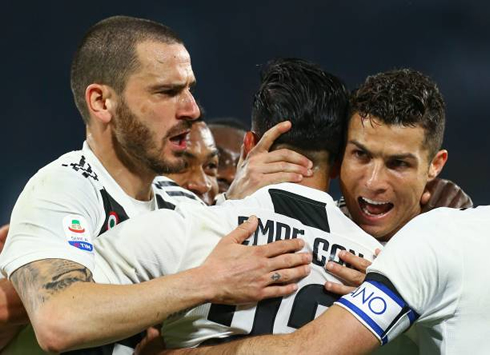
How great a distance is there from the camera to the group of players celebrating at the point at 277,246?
1675 mm

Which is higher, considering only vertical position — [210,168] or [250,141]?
[250,141]

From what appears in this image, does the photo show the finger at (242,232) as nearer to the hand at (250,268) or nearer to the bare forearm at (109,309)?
the hand at (250,268)

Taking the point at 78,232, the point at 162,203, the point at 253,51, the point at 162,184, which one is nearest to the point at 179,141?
the point at 162,203

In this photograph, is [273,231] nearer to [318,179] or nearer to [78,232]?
[318,179]

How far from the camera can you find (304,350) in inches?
65.7

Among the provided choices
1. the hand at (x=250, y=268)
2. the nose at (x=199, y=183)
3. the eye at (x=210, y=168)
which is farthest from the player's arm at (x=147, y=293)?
the eye at (x=210, y=168)

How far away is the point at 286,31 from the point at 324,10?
341mm

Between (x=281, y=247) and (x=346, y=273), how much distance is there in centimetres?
17

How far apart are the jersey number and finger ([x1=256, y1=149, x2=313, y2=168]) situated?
1.07 ft

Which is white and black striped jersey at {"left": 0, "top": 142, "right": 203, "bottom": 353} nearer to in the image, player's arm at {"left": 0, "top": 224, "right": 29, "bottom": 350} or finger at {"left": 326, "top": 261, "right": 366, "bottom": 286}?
player's arm at {"left": 0, "top": 224, "right": 29, "bottom": 350}

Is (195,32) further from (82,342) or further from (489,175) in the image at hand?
(82,342)

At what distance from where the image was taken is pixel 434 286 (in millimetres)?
1650

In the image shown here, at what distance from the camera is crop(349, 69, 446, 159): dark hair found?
226 cm

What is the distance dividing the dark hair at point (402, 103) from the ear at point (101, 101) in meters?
0.79
